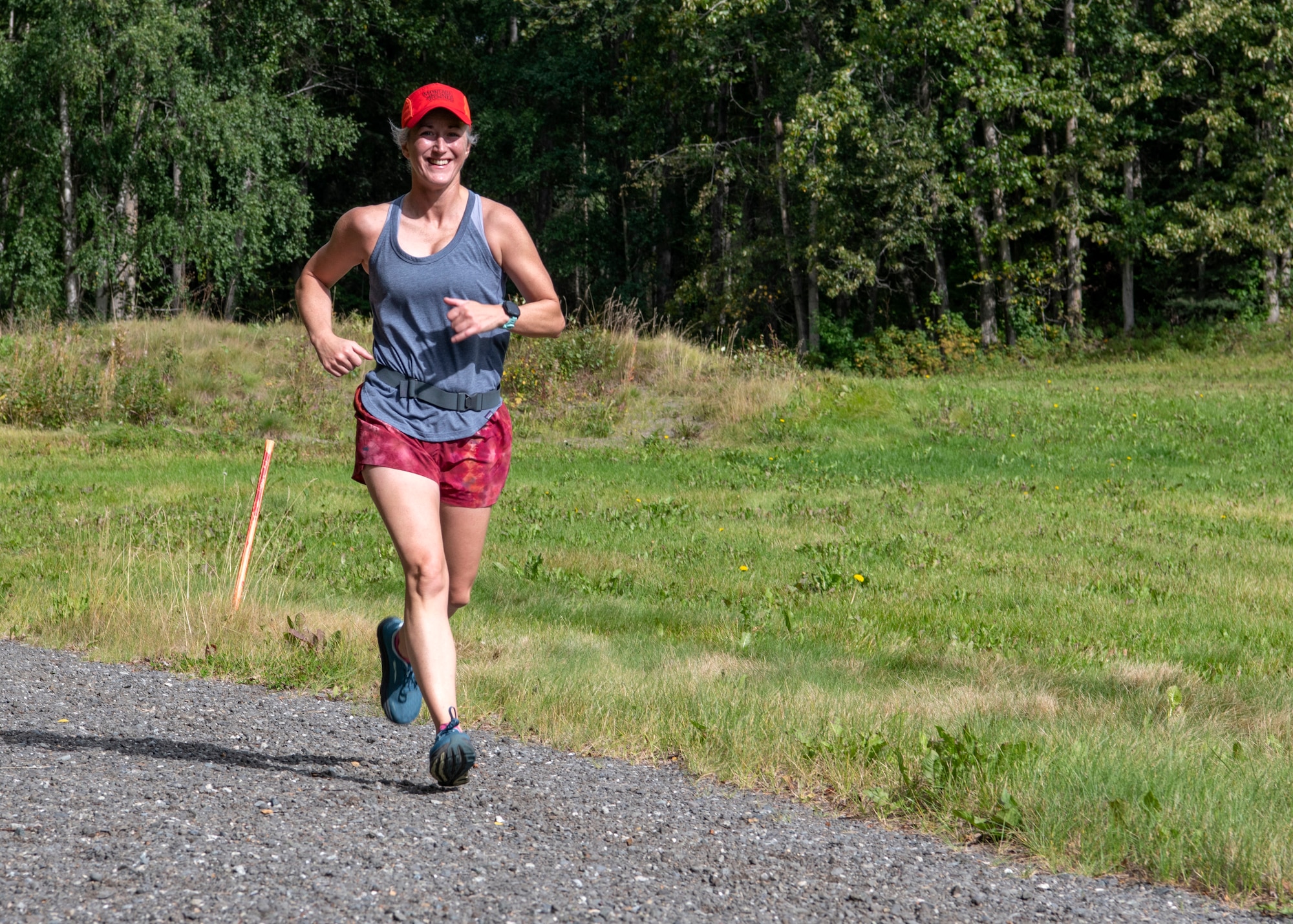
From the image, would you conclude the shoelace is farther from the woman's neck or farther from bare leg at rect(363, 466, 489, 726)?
the woman's neck

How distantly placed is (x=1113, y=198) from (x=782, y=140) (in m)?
8.32

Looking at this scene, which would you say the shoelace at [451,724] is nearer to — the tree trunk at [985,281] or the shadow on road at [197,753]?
the shadow on road at [197,753]

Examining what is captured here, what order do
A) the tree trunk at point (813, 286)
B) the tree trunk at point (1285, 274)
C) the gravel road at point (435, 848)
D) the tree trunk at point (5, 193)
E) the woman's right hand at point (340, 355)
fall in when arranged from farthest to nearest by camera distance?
the tree trunk at point (813, 286) → the tree trunk at point (1285, 274) → the tree trunk at point (5, 193) → the woman's right hand at point (340, 355) → the gravel road at point (435, 848)

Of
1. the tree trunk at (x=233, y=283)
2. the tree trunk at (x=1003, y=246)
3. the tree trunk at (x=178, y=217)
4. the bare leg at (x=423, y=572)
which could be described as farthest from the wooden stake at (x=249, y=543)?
the tree trunk at (x=1003, y=246)

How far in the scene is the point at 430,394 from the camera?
4.57 meters

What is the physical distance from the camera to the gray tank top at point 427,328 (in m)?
4.57

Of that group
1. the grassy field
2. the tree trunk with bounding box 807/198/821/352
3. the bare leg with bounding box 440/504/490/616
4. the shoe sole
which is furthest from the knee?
the tree trunk with bounding box 807/198/821/352

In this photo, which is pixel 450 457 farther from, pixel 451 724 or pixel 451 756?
pixel 451 756

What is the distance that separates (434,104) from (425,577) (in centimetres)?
159

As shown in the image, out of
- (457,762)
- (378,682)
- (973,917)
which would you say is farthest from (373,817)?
(378,682)

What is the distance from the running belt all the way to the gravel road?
4.29 ft

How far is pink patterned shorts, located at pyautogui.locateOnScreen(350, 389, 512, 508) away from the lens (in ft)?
14.9

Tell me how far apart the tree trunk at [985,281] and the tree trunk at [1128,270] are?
3.15 meters

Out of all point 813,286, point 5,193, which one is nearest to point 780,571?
point 813,286
